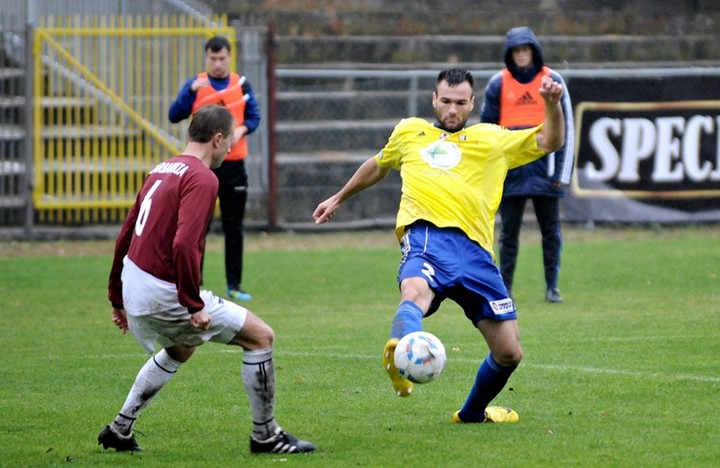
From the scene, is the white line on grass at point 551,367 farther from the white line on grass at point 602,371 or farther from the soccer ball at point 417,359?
the soccer ball at point 417,359

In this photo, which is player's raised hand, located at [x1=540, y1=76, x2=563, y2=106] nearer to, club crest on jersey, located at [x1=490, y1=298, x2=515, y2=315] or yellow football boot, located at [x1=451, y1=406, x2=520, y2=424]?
club crest on jersey, located at [x1=490, y1=298, x2=515, y2=315]

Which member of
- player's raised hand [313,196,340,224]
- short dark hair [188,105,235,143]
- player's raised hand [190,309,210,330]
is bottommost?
player's raised hand [190,309,210,330]

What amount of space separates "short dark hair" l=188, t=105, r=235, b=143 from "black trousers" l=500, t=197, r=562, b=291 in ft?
18.8

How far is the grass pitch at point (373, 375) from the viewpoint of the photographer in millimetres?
6492

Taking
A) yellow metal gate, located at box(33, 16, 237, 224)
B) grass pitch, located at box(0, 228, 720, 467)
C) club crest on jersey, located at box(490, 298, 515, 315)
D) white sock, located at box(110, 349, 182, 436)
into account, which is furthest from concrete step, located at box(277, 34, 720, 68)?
white sock, located at box(110, 349, 182, 436)

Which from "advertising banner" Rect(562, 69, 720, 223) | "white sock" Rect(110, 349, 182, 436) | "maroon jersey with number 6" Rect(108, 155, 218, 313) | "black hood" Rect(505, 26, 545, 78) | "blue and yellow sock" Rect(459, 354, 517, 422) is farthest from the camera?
"advertising banner" Rect(562, 69, 720, 223)

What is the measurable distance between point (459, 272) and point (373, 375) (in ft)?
6.83

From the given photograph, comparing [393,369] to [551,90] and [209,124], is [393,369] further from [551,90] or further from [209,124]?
[551,90]

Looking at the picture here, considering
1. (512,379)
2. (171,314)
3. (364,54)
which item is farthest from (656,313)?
(364,54)

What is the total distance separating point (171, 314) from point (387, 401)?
2.07 m

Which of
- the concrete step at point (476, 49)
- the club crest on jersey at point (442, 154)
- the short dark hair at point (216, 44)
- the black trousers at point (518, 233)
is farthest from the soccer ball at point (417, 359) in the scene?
the concrete step at point (476, 49)

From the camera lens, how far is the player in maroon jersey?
19.7 feet

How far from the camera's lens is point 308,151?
18875 mm

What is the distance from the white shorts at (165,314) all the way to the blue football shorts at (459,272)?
1.06 m
